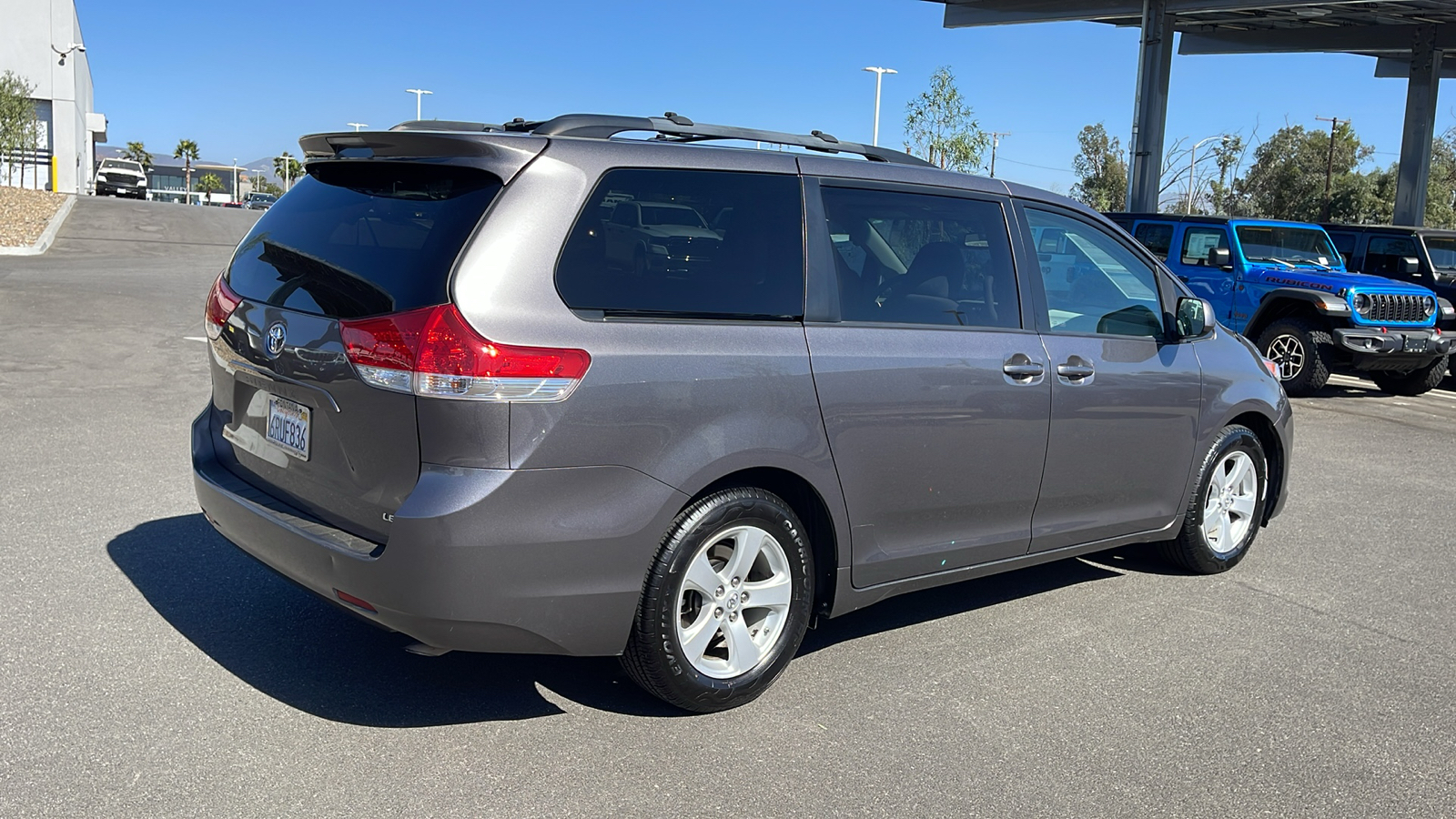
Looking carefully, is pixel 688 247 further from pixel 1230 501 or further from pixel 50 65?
pixel 50 65

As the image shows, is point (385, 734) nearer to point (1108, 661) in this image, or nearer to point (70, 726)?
point (70, 726)

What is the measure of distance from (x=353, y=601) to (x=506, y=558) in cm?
51

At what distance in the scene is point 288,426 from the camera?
3.75m

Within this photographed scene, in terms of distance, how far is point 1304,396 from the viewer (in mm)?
13102

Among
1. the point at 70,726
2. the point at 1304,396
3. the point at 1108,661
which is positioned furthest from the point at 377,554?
the point at 1304,396

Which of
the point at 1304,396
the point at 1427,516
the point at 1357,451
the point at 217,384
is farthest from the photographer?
the point at 1304,396

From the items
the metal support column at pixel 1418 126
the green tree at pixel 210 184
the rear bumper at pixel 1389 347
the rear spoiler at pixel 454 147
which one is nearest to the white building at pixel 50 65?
the metal support column at pixel 1418 126

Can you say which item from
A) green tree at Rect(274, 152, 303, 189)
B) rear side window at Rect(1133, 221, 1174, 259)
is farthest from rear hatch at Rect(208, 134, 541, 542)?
green tree at Rect(274, 152, 303, 189)

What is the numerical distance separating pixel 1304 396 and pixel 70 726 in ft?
41.2

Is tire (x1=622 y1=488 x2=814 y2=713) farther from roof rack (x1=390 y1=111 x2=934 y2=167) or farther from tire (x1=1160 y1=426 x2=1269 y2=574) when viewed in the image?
tire (x1=1160 y1=426 x2=1269 y2=574)

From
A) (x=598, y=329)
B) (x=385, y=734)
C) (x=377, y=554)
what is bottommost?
(x=385, y=734)

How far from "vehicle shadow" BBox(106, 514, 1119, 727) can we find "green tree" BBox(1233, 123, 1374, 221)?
68489 mm

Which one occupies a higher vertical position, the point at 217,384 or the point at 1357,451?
the point at 217,384

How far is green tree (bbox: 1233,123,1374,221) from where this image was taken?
67125 millimetres
